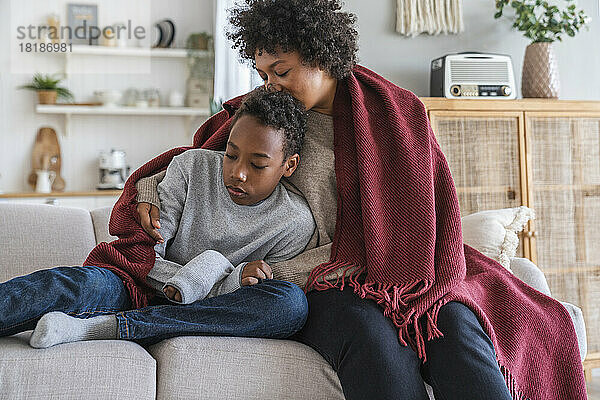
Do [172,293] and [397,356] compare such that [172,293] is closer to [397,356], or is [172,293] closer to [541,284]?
[397,356]

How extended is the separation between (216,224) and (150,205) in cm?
17

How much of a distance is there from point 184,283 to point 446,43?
7.77ft

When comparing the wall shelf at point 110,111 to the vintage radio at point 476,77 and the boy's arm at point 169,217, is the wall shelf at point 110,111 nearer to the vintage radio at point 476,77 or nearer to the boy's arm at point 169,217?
the vintage radio at point 476,77

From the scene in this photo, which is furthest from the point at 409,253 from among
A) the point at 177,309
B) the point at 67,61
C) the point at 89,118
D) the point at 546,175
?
the point at 67,61

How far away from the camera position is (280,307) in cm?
143

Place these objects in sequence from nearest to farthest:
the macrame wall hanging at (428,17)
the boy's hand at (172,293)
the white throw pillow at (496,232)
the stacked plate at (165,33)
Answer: the boy's hand at (172,293), the white throw pillow at (496,232), the macrame wall hanging at (428,17), the stacked plate at (165,33)

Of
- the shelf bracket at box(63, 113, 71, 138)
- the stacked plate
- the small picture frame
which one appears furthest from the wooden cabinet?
the small picture frame

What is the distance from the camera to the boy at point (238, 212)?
4.95 feet

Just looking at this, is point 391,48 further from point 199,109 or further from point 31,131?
point 31,131

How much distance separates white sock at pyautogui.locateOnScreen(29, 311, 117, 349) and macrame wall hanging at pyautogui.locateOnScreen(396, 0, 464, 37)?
7.74 ft

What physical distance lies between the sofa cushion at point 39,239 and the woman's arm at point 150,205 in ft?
1.46

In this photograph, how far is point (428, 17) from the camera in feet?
10.9

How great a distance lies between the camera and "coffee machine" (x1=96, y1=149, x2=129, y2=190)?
398cm

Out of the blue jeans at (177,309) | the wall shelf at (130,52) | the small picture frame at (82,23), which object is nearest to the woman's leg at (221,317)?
the blue jeans at (177,309)
